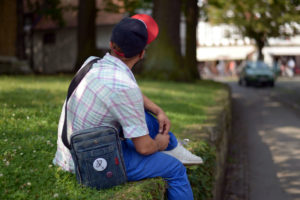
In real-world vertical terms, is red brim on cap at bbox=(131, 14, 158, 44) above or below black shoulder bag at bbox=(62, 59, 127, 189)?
above

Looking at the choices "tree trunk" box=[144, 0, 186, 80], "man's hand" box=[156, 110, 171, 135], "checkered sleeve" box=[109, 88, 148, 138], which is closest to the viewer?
"checkered sleeve" box=[109, 88, 148, 138]

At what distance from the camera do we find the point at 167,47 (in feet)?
59.9

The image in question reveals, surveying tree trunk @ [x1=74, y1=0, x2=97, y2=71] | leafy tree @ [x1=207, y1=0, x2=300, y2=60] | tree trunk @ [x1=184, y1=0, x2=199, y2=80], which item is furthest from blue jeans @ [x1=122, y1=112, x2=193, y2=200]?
leafy tree @ [x1=207, y1=0, x2=300, y2=60]

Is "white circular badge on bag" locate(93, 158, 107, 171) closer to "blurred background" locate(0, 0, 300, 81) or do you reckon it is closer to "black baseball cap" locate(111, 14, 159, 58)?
"black baseball cap" locate(111, 14, 159, 58)

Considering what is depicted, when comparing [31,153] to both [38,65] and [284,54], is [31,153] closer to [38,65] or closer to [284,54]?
[38,65]

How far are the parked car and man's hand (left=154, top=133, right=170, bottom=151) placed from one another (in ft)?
86.0

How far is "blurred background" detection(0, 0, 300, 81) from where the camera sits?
18.4 meters

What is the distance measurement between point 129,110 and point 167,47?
51.1 feet

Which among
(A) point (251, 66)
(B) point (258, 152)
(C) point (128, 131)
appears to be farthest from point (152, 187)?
(A) point (251, 66)

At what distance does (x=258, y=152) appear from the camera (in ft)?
28.3

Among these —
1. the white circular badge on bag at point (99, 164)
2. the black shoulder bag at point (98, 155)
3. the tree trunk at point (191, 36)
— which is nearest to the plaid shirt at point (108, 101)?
the black shoulder bag at point (98, 155)

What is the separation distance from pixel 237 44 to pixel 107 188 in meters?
55.9

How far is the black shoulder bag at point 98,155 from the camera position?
114 inches

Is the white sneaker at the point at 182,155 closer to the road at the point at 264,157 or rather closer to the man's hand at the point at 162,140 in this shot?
the man's hand at the point at 162,140
